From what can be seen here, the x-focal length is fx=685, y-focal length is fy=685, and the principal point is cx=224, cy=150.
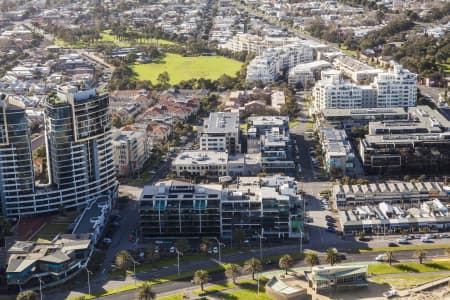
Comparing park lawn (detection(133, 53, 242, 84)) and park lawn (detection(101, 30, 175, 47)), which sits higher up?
park lawn (detection(101, 30, 175, 47))

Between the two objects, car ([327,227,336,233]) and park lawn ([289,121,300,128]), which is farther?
park lawn ([289,121,300,128])

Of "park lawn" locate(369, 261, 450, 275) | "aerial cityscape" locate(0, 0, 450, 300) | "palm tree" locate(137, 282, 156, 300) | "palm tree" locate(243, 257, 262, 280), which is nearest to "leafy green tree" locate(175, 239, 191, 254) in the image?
"aerial cityscape" locate(0, 0, 450, 300)

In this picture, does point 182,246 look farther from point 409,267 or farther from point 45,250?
point 409,267

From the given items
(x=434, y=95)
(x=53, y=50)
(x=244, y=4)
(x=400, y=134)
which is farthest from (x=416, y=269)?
(x=244, y=4)

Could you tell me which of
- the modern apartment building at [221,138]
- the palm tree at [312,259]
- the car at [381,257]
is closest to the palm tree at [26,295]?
the palm tree at [312,259]

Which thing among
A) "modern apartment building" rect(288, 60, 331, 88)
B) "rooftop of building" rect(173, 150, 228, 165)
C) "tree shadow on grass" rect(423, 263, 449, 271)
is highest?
"modern apartment building" rect(288, 60, 331, 88)

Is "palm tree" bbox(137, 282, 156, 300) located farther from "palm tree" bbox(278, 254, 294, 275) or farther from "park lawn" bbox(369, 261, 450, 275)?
"park lawn" bbox(369, 261, 450, 275)

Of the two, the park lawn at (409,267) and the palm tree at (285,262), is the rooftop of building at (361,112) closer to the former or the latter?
the park lawn at (409,267)
